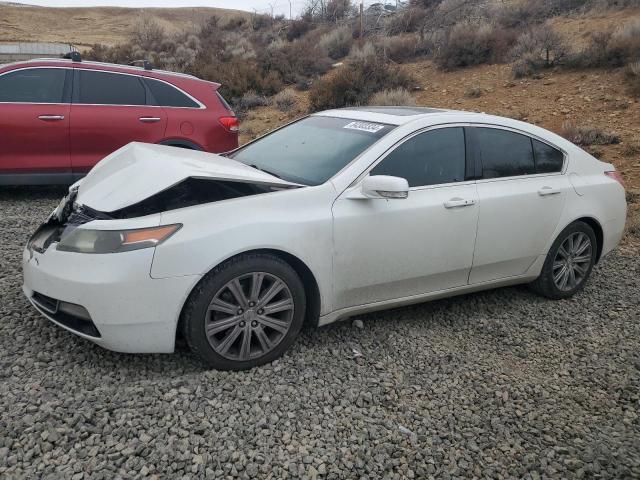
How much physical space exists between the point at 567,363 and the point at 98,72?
6.45 metres

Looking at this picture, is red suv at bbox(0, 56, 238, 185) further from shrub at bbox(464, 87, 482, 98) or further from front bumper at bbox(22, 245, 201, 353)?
shrub at bbox(464, 87, 482, 98)

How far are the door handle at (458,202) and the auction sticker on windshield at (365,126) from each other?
72cm

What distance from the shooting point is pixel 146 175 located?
3549mm

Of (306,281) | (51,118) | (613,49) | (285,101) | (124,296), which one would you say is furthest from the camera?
(285,101)

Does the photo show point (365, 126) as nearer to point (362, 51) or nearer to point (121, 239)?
point (121, 239)

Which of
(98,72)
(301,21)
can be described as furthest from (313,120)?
(301,21)

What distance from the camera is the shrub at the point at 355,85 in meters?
14.3

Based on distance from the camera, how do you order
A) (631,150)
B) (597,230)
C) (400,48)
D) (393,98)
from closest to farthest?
(597,230) → (631,150) → (393,98) → (400,48)

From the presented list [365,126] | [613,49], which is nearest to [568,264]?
[365,126]

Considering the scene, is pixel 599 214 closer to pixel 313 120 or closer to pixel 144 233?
pixel 313 120

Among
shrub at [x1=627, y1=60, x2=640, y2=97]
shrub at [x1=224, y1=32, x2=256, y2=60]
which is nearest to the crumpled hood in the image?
shrub at [x1=627, y1=60, x2=640, y2=97]

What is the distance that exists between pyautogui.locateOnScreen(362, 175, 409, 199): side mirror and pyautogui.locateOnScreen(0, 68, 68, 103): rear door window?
5.10 m

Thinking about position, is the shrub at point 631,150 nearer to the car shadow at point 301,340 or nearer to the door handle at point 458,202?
the car shadow at point 301,340

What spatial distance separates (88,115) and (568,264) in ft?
18.9
